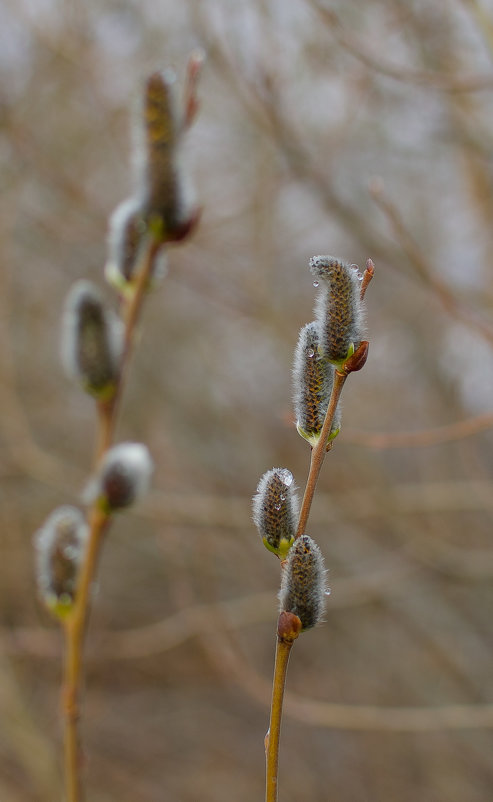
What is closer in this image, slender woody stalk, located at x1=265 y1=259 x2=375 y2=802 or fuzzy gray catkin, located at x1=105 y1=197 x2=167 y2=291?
slender woody stalk, located at x1=265 y1=259 x2=375 y2=802

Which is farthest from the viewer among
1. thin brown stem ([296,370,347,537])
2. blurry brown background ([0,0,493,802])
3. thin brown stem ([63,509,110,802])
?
blurry brown background ([0,0,493,802])

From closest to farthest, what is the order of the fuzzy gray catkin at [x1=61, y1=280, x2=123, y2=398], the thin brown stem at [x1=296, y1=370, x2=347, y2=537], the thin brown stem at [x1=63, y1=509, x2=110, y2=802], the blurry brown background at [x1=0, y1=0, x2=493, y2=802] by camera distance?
the thin brown stem at [x1=296, y1=370, x2=347, y2=537]
the thin brown stem at [x1=63, y1=509, x2=110, y2=802]
the fuzzy gray catkin at [x1=61, y1=280, x2=123, y2=398]
the blurry brown background at [x1=0, y1=0, x2=493, y2=802]

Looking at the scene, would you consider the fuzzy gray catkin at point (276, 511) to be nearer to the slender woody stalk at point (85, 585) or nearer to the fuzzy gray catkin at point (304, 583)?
the fuzzy gray catkin at point (304, 583)

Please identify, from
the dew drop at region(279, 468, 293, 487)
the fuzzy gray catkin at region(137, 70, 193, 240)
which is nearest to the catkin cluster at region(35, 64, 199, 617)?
the fuzzy gray catkin at region(137, 70, 193, 240)

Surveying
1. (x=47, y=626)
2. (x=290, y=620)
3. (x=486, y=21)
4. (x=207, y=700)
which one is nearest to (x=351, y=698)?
(x=207, y=700)

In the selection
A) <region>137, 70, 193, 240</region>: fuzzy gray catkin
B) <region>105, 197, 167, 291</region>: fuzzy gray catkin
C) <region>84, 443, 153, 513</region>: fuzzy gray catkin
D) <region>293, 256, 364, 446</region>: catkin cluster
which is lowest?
<region>293, 256, 364, 446</region>: catkin cluster

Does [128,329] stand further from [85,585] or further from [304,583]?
[304,583]

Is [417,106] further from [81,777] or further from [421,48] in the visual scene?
[81,777]

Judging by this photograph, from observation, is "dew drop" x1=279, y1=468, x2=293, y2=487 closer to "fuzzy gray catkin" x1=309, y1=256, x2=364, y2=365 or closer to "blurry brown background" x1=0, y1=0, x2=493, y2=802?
"fuzzy gray catkin" x1=309, y1=256, x2=364, y2=365
